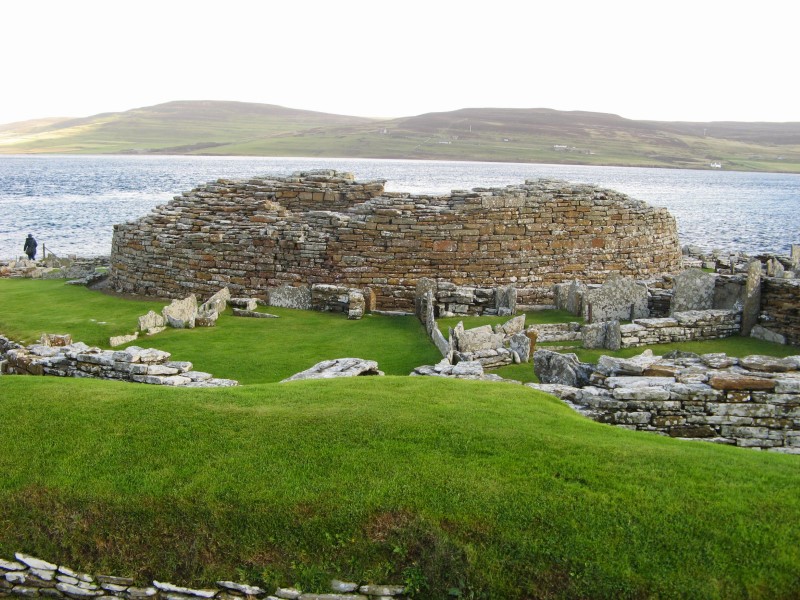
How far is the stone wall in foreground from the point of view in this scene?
21.3m

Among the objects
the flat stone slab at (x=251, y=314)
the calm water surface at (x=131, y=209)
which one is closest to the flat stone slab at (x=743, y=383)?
the flat stone slab at (x=251, y=314)

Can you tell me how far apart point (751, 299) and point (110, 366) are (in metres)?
12.9

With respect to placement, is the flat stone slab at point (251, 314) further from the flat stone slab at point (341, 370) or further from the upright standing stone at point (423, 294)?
the flat stone slab at point (341, 370)

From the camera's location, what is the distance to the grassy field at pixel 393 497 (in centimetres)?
667

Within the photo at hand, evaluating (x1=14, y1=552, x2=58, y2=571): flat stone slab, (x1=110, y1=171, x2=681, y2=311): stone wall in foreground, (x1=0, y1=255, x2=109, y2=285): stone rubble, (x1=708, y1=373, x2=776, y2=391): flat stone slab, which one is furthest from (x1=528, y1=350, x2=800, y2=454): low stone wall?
(x1=0, y1=255, x2=109, y2=285): stone rubble

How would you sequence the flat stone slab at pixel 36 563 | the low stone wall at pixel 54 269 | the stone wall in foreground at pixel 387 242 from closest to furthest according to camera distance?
the flat stone slab at pixel 36 563 < the stone wall in foreground at pixel 387 242 < the low stone wall at pixel 54 269

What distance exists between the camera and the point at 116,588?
711 centimetres

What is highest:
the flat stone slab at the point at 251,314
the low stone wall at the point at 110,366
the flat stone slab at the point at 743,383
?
the flat stone slab at the point at 743,383

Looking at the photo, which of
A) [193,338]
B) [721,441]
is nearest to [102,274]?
[193,338]

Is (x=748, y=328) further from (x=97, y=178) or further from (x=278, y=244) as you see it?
(x=97, y=178)

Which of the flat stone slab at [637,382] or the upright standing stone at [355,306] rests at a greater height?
the flat stone slab at [637,382]

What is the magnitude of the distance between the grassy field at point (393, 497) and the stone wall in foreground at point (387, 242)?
11.6 metres

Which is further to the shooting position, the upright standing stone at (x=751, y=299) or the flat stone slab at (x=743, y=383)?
the upright standing stone at (x=751, y=299)

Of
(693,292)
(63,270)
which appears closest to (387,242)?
(693,292)
